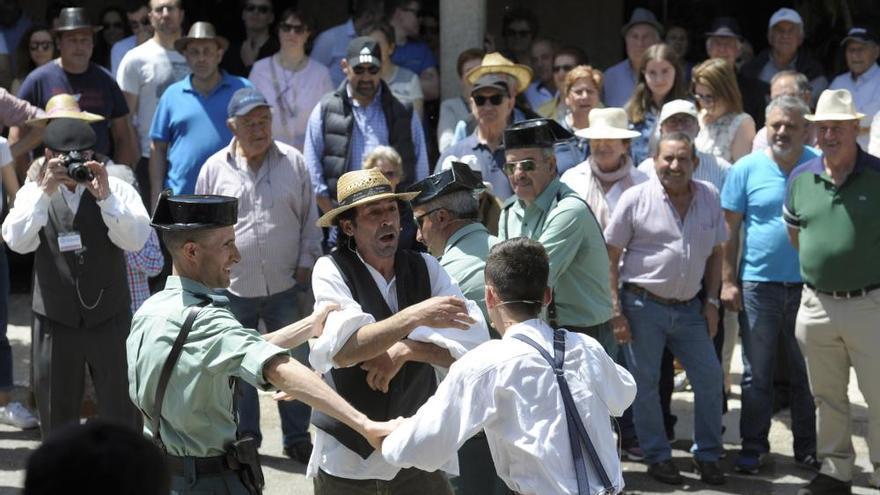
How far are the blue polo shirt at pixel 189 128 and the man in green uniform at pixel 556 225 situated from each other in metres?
2.82

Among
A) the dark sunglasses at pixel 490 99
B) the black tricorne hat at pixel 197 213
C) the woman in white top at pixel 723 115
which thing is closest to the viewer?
the black tricorne hat at pixel 197 213

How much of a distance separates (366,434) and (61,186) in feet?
11.0

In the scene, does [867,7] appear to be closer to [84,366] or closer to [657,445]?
[657,445]

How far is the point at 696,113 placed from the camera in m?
8.56

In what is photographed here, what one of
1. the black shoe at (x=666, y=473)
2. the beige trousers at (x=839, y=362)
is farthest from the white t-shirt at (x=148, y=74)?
the beige trousers at (x=839, y=362)

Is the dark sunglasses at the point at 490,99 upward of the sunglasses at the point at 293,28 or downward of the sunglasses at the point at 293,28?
downward

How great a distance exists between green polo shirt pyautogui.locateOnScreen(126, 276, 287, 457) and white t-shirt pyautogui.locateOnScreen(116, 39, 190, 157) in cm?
556

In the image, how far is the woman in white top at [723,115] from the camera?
8.84 m

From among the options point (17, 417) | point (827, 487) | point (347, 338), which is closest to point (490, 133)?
point (827, 487)

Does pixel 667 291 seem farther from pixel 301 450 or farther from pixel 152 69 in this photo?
pixel 152 69

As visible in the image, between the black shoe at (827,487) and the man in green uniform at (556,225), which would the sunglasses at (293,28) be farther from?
the black shoe at (827,487)

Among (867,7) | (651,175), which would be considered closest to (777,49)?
(867,7)

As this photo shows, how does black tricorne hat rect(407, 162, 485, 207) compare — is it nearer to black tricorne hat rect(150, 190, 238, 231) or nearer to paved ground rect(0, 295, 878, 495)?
black tricorne hat rect(150, 190, 238, 231)

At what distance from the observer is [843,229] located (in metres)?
7.27
